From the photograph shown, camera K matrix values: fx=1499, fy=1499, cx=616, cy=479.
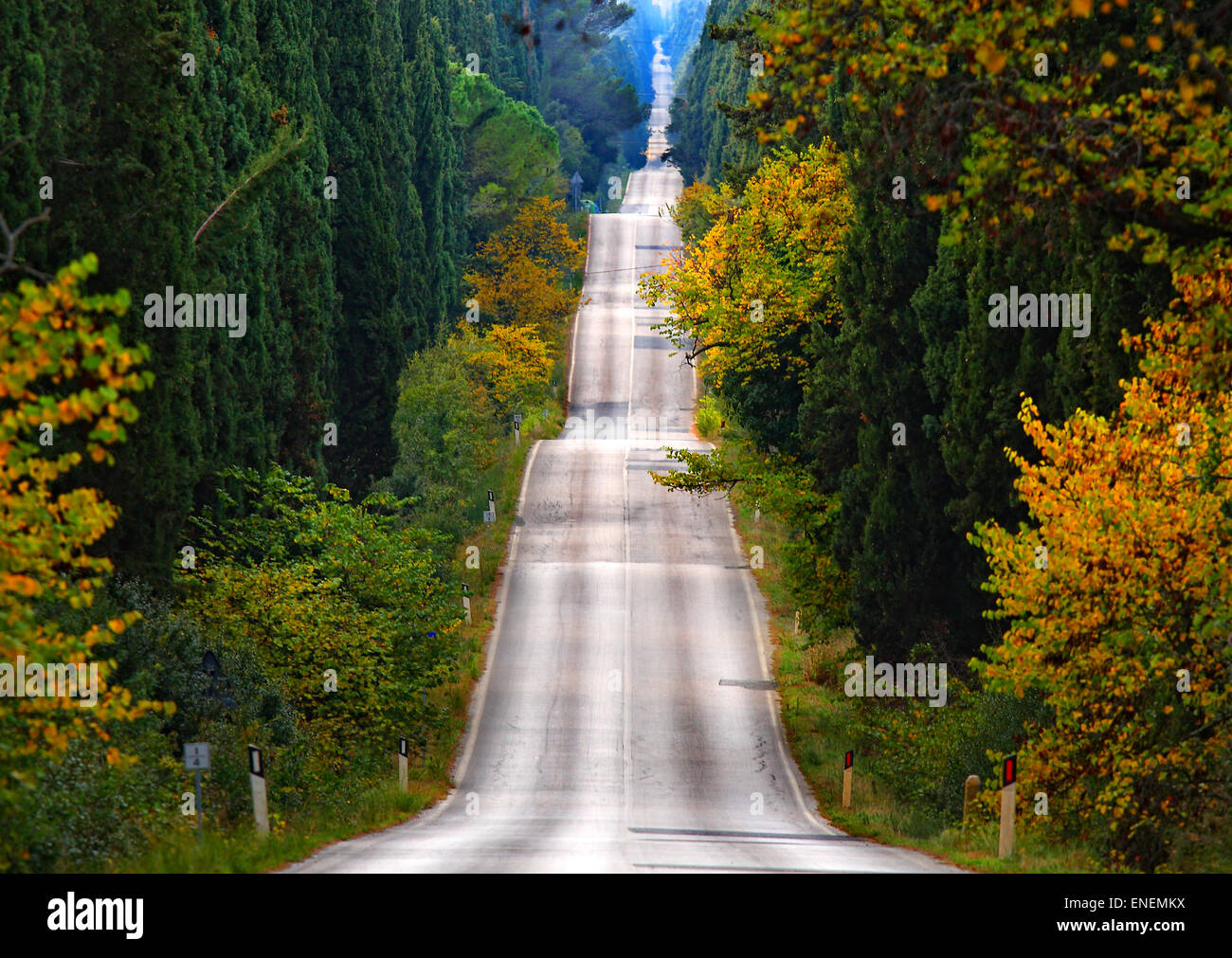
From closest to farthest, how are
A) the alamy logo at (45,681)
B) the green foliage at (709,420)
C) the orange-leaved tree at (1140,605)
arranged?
the alamy logo at (45,681)
the orange-leaved tree at (1140,605)
the green foliage at (709,420)

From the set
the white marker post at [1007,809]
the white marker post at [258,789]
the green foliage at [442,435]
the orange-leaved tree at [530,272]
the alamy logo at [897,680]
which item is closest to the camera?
the white marker post at [1007,809]

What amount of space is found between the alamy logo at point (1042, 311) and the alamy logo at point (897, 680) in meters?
6.05

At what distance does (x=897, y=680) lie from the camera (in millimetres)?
27094

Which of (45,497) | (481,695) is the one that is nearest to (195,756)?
(45,497)

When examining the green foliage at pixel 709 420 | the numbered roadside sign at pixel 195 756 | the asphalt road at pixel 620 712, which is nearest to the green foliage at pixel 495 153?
the asphalt road at pixel 620 712

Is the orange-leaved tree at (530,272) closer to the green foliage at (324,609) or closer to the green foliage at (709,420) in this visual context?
the green foliage at (709,420)

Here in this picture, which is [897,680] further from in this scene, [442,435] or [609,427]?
[609,427]

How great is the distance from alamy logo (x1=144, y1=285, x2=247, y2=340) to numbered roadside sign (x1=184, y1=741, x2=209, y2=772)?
864 cm

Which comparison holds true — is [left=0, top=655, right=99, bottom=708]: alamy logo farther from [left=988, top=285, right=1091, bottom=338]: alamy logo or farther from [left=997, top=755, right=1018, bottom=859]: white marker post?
[left=988, top=285, right=1091, bottom=338]: alamy logo

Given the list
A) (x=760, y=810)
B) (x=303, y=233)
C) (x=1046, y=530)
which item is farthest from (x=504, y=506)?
(x=1046, y=530)

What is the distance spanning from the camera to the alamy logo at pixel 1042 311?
64.6ft

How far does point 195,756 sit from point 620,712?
58.3 ft

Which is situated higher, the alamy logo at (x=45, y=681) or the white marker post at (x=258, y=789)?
the alamy logo at (x=45, y=681)

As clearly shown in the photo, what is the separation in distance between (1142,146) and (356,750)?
15.9 m
